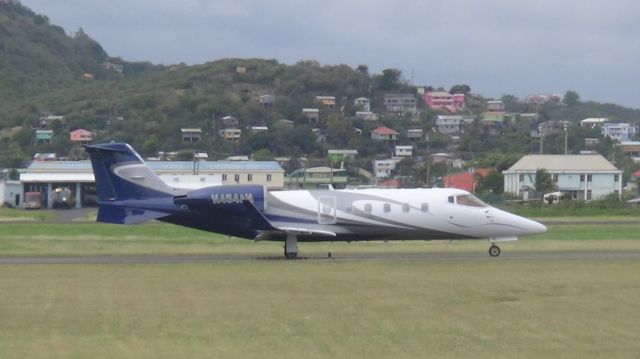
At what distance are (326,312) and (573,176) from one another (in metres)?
97.1

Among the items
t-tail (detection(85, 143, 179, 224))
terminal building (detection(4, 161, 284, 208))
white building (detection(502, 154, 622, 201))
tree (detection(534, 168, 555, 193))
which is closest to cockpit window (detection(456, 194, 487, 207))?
t-tail (detection(85, 143, 179, 224))

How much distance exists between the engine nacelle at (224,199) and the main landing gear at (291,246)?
1333mm

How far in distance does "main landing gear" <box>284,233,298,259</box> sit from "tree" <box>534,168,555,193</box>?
70.0 m

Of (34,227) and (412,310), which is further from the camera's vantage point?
(34,227)

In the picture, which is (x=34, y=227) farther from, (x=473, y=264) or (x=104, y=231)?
(x=473, y=264)

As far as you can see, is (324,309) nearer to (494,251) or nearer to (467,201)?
(494,251)

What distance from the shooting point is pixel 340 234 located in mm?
45219

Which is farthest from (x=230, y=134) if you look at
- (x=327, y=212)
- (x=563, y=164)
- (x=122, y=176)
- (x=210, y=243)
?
(x=327, y=212)

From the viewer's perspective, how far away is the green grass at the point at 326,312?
71.0 ft

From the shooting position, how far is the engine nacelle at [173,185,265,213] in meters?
44.4

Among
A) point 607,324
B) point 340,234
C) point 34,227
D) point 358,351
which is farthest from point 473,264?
point 34,227

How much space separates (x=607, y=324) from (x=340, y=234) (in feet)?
70.6

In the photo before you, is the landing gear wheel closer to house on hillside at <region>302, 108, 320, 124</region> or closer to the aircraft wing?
the aircraft wing

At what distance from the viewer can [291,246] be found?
147ft
